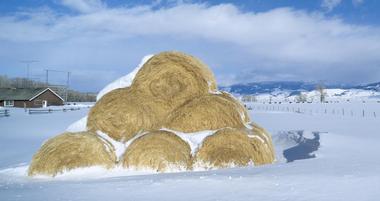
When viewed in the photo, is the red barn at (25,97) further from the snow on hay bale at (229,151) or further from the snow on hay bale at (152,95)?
the snow on hay bale at (229,151)

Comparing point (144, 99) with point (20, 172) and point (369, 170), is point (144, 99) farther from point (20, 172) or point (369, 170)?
point (369, 170)

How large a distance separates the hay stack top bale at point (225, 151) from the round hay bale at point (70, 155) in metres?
2.02

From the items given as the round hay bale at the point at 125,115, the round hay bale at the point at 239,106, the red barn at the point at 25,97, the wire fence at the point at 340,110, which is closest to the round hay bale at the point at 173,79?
the round hay bale at the point at 125,115

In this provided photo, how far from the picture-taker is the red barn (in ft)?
240

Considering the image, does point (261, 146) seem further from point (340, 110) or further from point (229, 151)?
point (340, 110)

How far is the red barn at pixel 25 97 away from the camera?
2881 inches

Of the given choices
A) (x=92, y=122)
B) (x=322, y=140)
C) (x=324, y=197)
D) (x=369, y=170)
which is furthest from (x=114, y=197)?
(x=322, y=140)

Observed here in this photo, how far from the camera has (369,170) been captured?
7.34m

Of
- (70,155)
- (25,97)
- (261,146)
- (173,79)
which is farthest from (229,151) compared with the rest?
(25,97)

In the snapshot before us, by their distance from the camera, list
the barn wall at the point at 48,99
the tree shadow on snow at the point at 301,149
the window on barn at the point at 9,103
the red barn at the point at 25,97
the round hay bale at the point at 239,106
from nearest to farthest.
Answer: the round hay bale at the point at 239,106 < the tree shadow on snow at the point at 301,149 < the red barn at the point at 25,97 < the barn wall at the point at 48,99 < the window on barn at the point at 9,103

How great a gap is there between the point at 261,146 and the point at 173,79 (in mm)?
2743

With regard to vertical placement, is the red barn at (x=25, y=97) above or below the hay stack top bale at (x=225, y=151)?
above

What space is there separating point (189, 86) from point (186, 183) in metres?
→ 4.54

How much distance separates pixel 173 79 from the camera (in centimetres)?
1105
